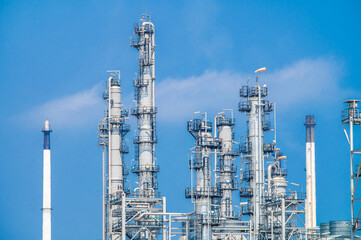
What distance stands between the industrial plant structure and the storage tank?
6596mm

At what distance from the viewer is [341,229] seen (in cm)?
7612

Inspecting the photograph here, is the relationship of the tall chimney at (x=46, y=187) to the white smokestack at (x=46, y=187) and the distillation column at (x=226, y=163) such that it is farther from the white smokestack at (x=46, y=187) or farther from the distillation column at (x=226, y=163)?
the distillation column at (x=226, y=163)

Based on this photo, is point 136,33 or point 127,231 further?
point 136,33

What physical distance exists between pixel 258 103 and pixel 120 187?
14101 millimetres

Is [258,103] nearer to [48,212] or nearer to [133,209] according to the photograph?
[133,209]

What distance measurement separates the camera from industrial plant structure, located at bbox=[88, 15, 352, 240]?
84.8 metres

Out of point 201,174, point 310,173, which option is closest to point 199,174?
point 201,174

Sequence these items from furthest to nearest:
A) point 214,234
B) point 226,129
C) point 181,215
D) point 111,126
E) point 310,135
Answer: point 310,135, point 226,129, point 111,126, point 214,234, point 181,215

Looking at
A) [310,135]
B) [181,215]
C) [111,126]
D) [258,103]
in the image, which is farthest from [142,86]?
[310,135]

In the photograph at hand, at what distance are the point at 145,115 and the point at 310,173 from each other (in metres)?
46.7

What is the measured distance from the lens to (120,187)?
304 ft

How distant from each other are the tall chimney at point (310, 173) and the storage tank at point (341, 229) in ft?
132

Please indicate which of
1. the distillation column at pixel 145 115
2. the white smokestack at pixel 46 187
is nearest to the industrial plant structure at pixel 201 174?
the distillation column at pixel 145 115

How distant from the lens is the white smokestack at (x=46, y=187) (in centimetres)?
14725
